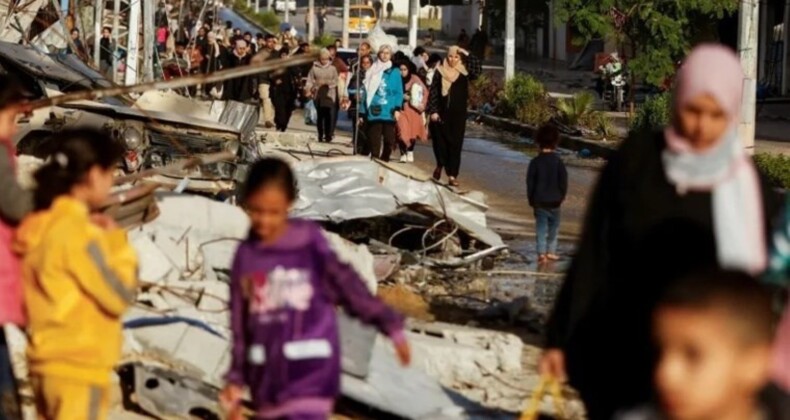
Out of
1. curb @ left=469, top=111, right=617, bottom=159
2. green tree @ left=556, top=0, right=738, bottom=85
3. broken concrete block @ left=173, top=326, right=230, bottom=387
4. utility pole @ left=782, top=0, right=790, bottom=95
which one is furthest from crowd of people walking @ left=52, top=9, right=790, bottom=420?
utility pole @ left=782, top=0, right=790, bottom=95

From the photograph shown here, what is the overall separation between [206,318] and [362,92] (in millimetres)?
15867

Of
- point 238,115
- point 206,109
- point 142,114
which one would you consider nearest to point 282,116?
point 206,109

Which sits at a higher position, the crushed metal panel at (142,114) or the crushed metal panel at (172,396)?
the crushed metal panel at (142,114)

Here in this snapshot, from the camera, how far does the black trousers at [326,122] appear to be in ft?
96.2

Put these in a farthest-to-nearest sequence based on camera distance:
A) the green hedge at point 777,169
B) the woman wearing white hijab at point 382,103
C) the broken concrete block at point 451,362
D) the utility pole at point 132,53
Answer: the utility pole at point 132,53 → the woman wearing white hijab at point 382,103 → the green hedge at point 777,169 → the broken concrete block at point 451,362

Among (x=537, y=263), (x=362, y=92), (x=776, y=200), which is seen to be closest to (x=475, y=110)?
(x=362, y=92)

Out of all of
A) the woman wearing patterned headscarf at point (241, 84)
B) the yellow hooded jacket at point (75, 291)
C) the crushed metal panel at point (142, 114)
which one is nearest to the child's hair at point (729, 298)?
the yellow hooded jacket at point (75, 291)

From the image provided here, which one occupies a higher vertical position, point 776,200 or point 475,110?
point 776,200

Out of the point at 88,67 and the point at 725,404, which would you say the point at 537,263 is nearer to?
the point at 88,67

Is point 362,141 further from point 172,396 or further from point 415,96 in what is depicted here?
point 172,396

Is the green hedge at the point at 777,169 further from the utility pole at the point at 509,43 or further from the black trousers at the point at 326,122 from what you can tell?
the utility pole at the point at 509,43

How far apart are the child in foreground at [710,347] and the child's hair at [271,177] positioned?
7.22 feet

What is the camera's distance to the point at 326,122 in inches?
1162

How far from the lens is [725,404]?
379 centimetres
